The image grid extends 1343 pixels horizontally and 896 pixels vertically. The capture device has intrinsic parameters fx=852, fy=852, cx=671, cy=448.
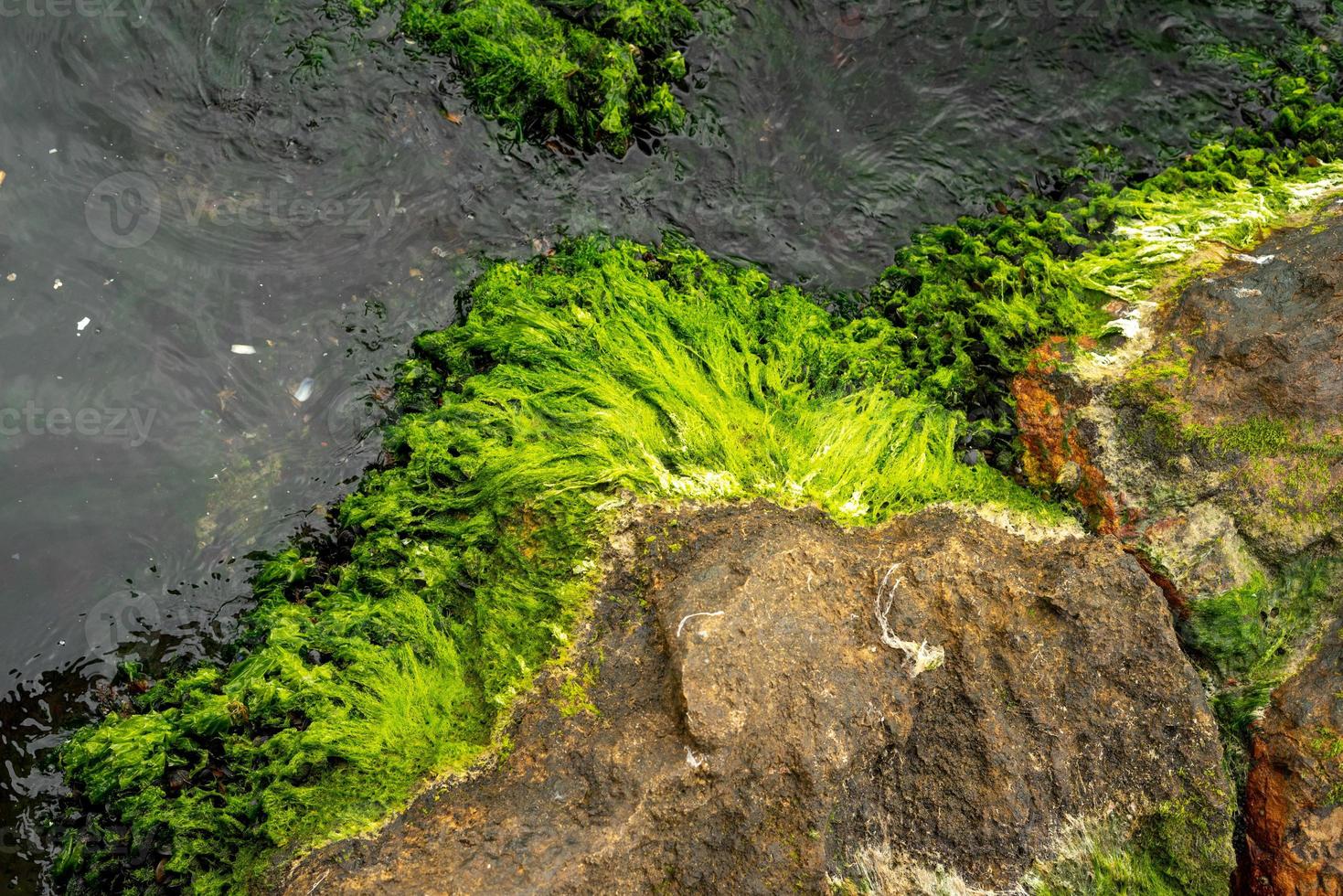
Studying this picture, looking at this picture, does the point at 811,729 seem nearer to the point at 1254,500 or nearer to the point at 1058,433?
the point at 1058,433

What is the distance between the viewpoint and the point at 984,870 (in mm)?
2596

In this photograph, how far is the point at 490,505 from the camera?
10.4 ft

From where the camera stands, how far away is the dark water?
3.14m

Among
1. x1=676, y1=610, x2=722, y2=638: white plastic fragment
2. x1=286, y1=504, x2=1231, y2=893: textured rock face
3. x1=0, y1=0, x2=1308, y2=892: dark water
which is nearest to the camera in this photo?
x1=286, y1=504, x2=1231, y2=893: textured rock face

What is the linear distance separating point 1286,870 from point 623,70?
3.88 m

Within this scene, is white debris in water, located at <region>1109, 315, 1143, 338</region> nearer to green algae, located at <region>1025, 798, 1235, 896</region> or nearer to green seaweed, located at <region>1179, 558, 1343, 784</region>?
green seaweed, located at <region>1179, 558, 1343, 784</region>

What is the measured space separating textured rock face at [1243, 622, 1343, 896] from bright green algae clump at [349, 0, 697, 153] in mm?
3280

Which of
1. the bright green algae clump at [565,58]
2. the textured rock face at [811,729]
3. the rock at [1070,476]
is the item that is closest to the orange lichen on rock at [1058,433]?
the rock at [1070,476]

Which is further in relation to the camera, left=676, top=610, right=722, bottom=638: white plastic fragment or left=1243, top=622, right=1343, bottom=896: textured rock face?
left=1243, top=622, right=1343, bottom=896: textured rock face

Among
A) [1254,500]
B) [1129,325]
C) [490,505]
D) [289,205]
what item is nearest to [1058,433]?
[1129,325]

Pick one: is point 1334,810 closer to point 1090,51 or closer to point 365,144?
point 1090,51

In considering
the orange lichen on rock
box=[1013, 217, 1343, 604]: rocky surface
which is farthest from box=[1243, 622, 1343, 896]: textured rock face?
the orange lichen on rock

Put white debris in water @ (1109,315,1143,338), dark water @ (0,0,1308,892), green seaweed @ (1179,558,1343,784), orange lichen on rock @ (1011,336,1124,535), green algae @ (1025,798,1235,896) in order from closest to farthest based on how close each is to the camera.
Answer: green algae @ (1025,798,1235,896)
green seaweed @ (1179,558,1343,784)
dark water @ (0,0,1308,892)
orange lichen on rock @ (1011,336,1124,535)
white debris in water @ (1109,315,1143,338)

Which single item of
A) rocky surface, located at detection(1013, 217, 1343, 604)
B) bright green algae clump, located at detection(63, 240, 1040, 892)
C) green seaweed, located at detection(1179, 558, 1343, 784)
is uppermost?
rocky surface, located at detection(1013, 217, 1343, 604)
